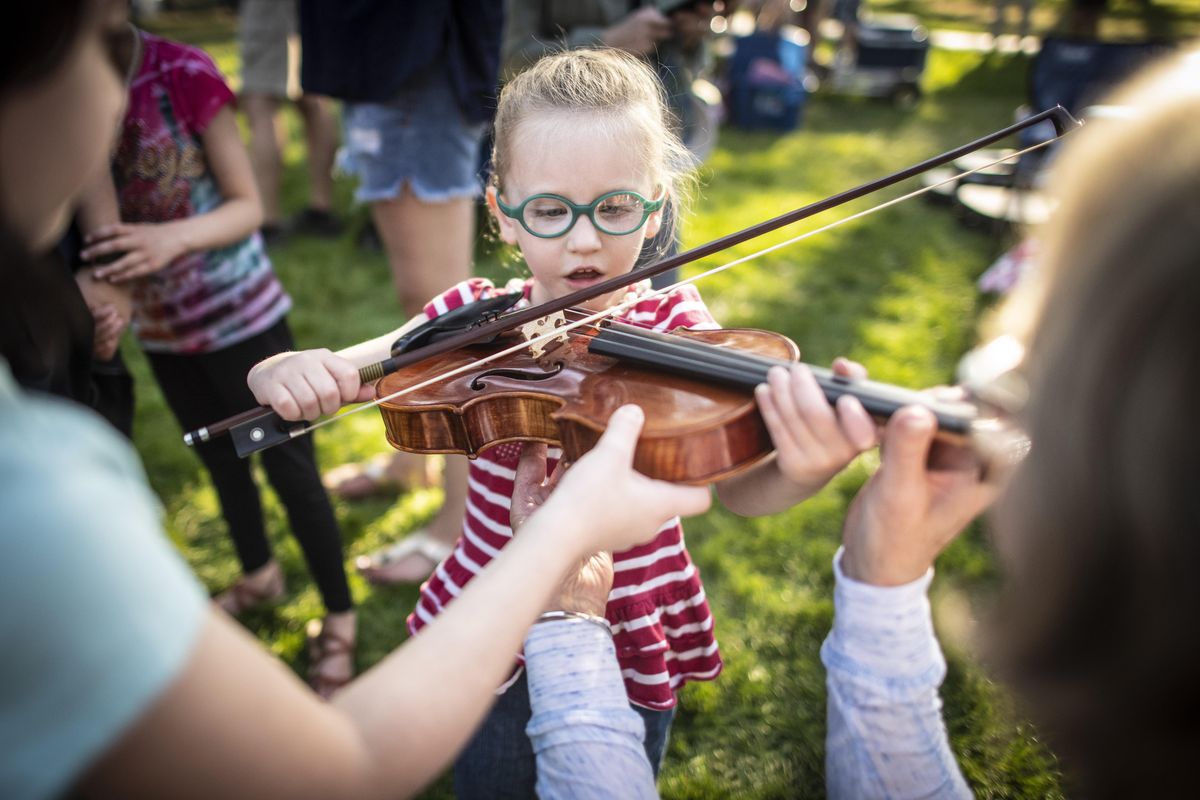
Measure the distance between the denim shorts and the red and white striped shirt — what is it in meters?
0.68

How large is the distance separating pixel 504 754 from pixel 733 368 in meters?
0.83

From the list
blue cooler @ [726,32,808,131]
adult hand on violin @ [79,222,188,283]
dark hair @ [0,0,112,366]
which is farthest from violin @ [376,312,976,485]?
blue cooler @ [726,32,808,131]

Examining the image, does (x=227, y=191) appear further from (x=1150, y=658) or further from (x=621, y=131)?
(x=1150, y=658)

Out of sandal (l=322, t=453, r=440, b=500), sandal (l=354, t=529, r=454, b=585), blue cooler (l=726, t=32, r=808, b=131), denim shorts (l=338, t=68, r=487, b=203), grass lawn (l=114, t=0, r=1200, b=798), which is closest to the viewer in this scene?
grass lawn (l=114, t=0, r=1200, b=798)

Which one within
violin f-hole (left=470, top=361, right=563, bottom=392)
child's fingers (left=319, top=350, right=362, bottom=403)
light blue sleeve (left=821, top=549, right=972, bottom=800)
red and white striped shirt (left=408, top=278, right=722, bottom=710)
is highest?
child's fingers (left=319, top=350, right=362, bottom=403)

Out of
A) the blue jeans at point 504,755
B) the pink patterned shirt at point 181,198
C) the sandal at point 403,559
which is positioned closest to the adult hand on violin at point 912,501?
the blue jeans at point 504,755

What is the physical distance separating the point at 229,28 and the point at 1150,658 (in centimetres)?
1338

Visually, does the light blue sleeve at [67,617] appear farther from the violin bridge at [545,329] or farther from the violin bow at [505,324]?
the violin bridge at [545,329]

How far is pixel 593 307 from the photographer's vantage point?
1.62 metres

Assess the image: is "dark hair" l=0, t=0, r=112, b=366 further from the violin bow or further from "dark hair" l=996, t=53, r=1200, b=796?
"dark hair" l=996, t=53, r=1200, b=796

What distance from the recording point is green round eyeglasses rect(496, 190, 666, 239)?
4.83 feet

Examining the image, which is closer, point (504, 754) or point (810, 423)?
point (810, 423)

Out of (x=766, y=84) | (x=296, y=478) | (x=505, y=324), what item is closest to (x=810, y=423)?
(x=505, y=324)

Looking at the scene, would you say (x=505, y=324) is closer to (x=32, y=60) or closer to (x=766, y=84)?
(x=32, y=60)
